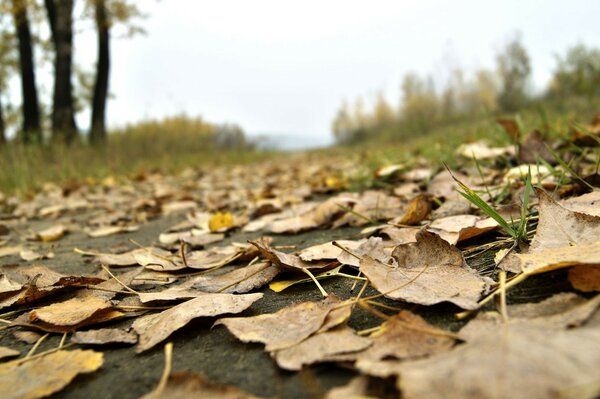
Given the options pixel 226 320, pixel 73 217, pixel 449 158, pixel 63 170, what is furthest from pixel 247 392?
pixel 63 170

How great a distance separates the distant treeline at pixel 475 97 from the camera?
27.3 ft

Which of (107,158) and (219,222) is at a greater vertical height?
(107,158)

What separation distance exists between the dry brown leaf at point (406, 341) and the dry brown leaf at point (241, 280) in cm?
38

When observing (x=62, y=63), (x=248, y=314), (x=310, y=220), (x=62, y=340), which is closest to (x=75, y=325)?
(x=62, y=340)

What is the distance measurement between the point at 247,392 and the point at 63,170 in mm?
5484

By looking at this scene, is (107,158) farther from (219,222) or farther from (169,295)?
(169,295)

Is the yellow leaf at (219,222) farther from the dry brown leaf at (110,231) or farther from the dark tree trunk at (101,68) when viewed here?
the dark tree trunk at (101,68)

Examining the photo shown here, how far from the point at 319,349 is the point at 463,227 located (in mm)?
569

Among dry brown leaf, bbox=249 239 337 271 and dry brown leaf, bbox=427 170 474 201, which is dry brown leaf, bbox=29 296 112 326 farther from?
dry brown leaf, bbox=427 170 474 201

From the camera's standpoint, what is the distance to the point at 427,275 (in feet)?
2.51

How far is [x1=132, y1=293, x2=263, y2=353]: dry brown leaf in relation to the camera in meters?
0.71

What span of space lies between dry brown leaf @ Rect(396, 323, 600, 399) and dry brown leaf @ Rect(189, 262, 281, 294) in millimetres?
490

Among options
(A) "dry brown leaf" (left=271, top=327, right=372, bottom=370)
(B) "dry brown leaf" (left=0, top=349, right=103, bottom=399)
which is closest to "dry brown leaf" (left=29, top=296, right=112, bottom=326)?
(B) "dry brown leaf" (left=0, top=349, right=103, bottom=399)

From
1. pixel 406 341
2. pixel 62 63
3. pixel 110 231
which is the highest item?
pixel 62 63
